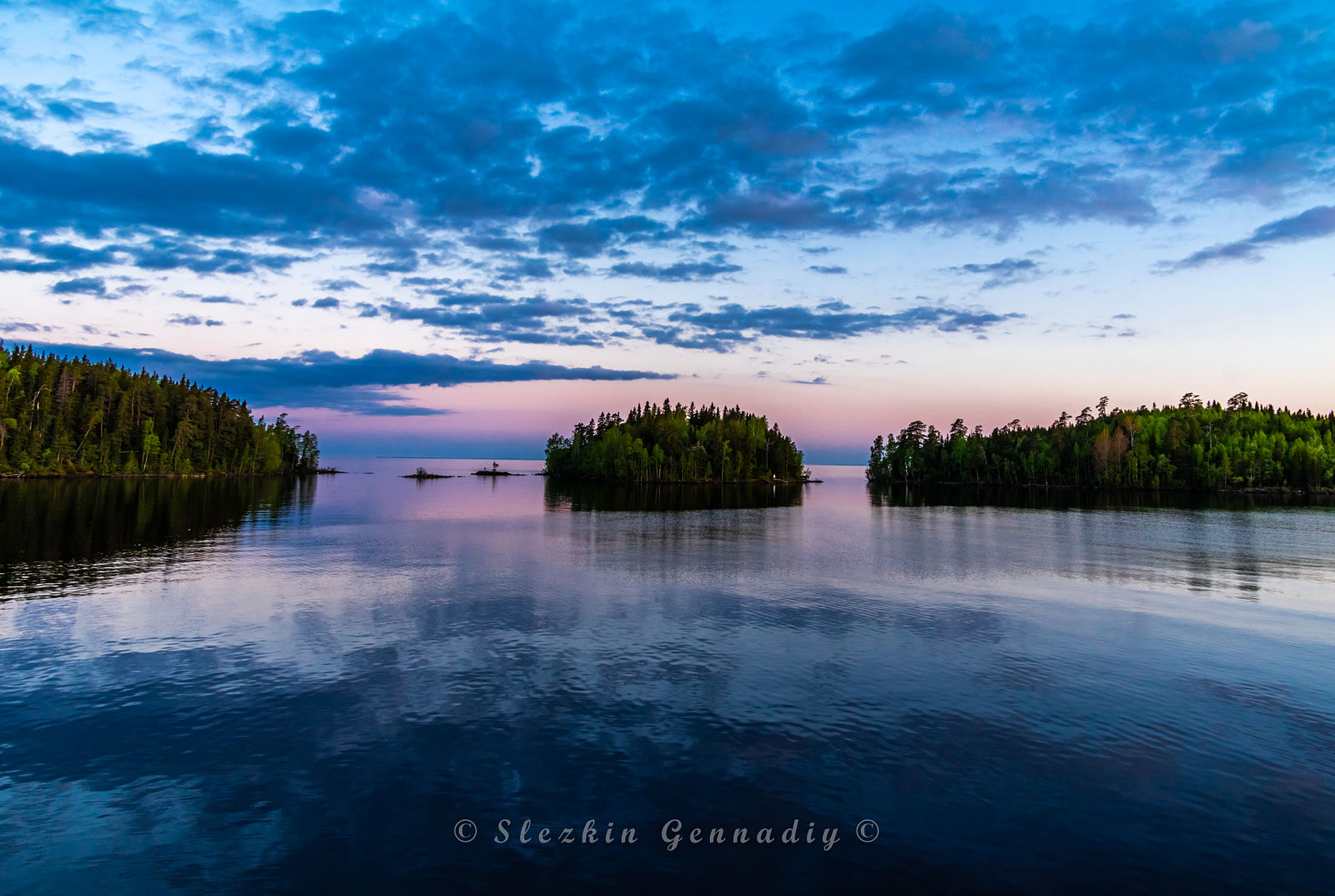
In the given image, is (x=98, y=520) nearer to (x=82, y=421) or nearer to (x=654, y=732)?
(x=654, y=732)

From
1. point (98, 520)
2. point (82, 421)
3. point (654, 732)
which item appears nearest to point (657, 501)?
point (98, 520)

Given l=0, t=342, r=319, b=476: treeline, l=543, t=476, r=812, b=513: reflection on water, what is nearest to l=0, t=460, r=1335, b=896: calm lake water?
l=543, t=476, r=812, b=513: reflection on water

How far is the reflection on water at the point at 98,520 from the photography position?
4834 centimetres

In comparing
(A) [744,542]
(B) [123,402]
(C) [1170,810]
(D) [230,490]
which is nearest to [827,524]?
(A) [744,542]

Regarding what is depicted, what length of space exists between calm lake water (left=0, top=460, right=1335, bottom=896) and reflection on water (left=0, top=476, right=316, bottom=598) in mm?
1544

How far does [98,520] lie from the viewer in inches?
3103

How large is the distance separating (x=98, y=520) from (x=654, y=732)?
8941 cm

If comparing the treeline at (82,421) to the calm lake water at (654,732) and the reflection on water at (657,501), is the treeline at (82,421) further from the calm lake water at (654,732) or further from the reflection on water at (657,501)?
the calm lake water at (654,732)

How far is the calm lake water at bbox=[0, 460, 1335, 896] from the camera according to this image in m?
14.9

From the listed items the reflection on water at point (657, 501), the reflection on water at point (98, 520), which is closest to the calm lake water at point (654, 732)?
the reflection on water at point (98, 520)

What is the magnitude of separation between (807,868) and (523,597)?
31.3 m

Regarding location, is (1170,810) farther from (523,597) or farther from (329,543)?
(329,543)

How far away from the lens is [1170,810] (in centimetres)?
1694

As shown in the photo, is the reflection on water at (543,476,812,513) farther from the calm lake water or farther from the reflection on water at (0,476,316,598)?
the calm lake water
